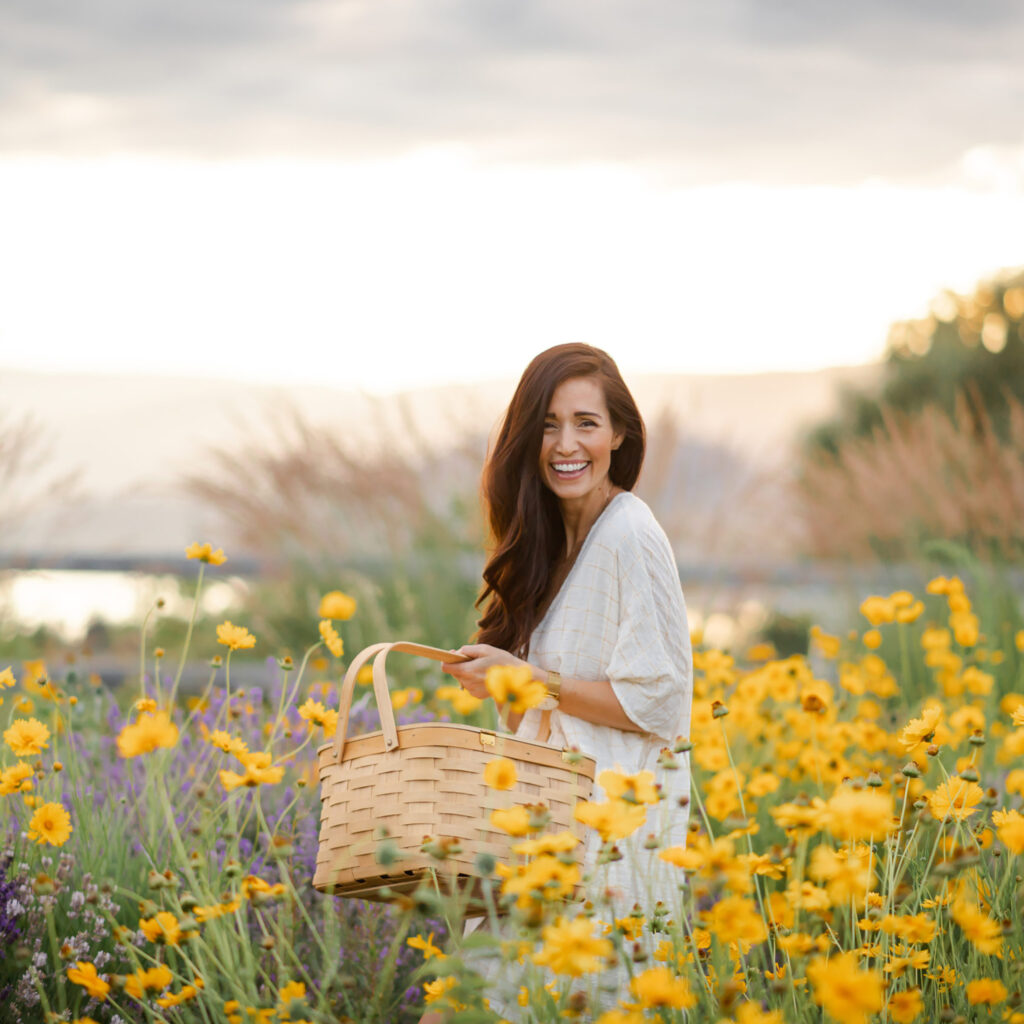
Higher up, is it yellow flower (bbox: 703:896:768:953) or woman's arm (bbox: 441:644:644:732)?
woman's arm (bbox: 441:644:644:732)

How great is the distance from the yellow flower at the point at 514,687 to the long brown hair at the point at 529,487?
3.02 feet

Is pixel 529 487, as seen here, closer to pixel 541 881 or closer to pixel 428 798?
pixel 428 798

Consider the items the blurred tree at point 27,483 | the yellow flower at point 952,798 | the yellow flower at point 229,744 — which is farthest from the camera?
the blurred tree at point 27,483

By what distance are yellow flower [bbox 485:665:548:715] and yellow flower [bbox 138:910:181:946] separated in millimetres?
535

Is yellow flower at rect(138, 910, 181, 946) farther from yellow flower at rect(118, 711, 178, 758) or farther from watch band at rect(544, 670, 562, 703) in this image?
watch band at rect(544, 670, 562, 703)

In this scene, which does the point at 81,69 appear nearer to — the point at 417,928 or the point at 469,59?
the point at 469,59

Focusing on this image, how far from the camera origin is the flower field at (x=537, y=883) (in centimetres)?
129

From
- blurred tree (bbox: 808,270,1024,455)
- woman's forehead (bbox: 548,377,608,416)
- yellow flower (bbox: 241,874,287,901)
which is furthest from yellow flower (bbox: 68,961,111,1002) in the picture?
blurred tree (bbox: 808,270,1024,455)

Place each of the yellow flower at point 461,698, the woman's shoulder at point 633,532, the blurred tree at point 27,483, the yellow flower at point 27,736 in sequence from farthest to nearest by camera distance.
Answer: the blurred tree at point 27,483 → the yellow flower at point 461,698 → the woman's shoulder at point 633,532 → the yellow flower at point 27,736

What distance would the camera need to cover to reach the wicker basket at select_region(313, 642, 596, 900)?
1648 mm

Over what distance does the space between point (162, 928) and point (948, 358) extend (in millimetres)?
14575

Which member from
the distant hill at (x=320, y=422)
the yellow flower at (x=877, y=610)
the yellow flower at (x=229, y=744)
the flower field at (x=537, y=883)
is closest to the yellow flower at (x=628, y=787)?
the flower field at (x=537, y=883)

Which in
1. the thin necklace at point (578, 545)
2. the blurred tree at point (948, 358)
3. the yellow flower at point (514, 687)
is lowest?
the yellow flower at point (514, 687)

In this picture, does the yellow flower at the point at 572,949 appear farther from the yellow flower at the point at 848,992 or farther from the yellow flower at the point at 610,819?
the yellow flower at the point at 848,992
